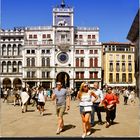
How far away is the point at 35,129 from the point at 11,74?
7132 centimetres

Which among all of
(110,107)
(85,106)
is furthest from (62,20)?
(85,106)

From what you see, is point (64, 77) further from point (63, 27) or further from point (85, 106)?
point (85, 106)

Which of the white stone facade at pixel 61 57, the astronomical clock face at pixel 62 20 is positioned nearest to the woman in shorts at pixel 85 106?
the white stone facade at pixel 61 57

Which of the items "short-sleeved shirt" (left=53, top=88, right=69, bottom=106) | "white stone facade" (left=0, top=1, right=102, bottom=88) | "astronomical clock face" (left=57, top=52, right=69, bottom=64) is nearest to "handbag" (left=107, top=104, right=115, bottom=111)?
"short-sleeved shirt" (left=53, top=88, right=69, bottom=106)

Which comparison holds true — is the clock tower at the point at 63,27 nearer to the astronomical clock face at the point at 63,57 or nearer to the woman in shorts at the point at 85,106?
the astronomical clock face at the point at 63,57

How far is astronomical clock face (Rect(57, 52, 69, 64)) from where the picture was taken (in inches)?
3231

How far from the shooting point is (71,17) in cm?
8369

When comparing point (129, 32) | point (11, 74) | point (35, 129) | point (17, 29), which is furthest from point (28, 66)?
point (35, 129)

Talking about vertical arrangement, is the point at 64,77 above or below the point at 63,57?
below

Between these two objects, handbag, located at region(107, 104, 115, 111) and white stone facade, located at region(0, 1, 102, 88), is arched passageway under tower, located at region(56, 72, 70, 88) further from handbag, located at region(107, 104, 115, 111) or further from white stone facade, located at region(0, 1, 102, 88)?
handbag, located at region(107, 104, 115, 111)

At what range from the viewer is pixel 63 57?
270 feet

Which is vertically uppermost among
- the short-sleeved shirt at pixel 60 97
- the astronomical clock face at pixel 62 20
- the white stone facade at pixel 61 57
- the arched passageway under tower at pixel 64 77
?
the astronomical clock face at pixel 62 20

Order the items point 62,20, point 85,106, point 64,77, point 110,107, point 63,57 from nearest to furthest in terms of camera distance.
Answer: point 85,106 → point 110,107 → point 63,57 → point 62,20 → point 64,77

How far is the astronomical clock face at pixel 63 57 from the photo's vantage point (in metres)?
82.1
